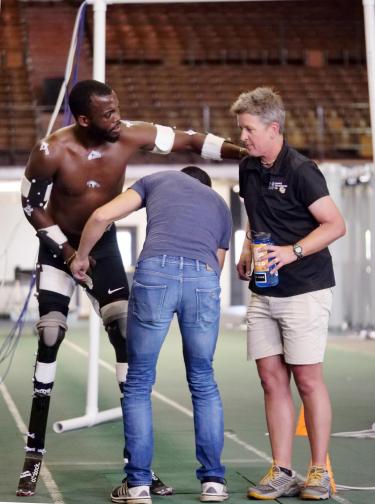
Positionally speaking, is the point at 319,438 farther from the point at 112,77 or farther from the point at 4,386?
the point at 112,77

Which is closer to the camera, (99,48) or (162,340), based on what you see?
(162,340)

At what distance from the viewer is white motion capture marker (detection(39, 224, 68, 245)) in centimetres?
575

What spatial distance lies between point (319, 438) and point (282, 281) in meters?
0.77

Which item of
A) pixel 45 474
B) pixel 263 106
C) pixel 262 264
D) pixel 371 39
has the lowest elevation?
pixel 45 474

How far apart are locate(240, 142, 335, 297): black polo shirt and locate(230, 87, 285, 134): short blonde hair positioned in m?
0.19

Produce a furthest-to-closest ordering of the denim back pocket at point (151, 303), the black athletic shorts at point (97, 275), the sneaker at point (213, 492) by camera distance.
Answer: the black athletic shorts at point (97, 275)
the sneaker at point (213, 492)
the denim back pocket at point (151, 303)

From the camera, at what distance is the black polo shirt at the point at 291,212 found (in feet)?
17.4

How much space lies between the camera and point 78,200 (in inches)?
A: 235

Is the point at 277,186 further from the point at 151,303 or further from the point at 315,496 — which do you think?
the point at 315,496

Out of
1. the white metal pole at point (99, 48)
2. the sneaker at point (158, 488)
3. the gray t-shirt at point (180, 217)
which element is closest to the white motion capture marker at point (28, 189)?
the gray t-shirt at point (180, 217)

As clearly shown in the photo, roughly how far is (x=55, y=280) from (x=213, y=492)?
148cm

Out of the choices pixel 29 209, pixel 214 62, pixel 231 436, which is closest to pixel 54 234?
pixel 29 209

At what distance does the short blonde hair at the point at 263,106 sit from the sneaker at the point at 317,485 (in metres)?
1.65

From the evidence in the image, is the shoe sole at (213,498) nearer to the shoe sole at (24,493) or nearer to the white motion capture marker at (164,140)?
the shoe sole at (24,493)
